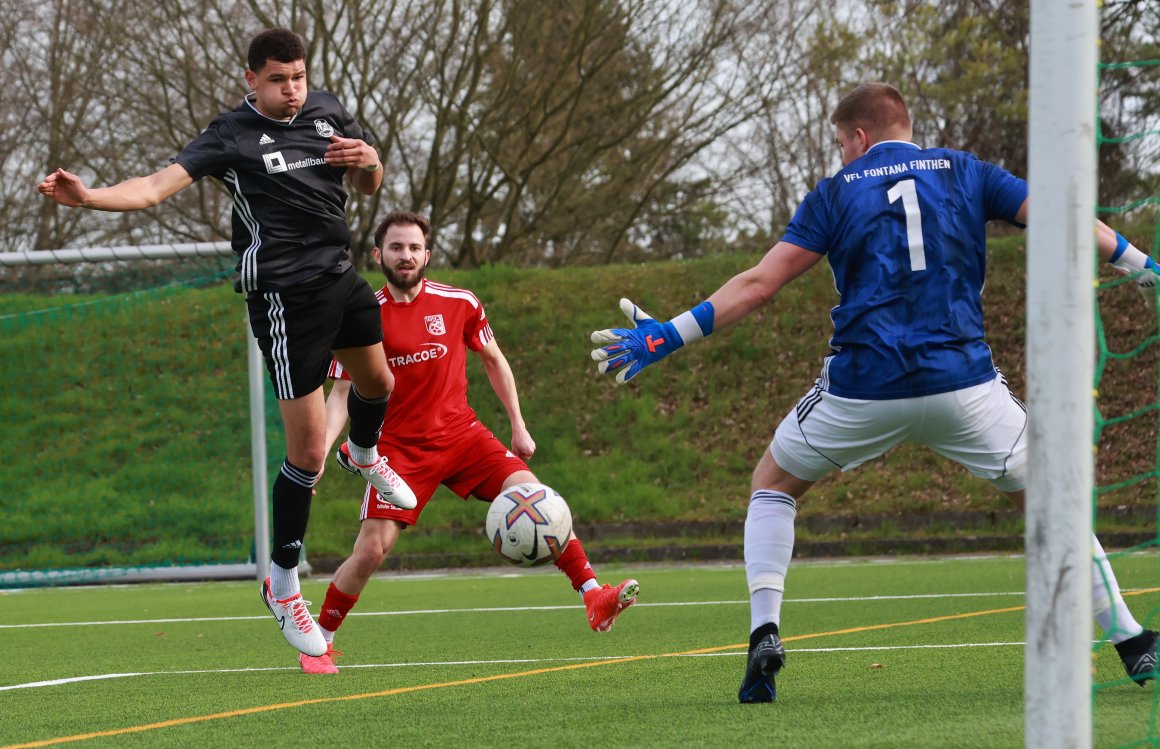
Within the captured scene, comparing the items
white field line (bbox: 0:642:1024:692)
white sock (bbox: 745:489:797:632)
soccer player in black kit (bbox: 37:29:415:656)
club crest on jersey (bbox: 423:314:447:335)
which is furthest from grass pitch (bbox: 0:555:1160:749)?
club crest on jersey (bbox: 423:314:447:335)

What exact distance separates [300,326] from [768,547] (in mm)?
2215

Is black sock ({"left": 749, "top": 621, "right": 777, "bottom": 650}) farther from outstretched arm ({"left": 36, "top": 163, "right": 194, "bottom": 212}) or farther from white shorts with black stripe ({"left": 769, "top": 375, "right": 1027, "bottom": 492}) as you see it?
outstretched arm ({"left": 36, "top": 163, "right": 194, "bottom": 212})

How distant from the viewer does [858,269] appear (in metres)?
4.42

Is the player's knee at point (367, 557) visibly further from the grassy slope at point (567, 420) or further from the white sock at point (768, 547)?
the grassy slope at point (567, 420)

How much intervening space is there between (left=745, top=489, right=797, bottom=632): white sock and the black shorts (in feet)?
6.73

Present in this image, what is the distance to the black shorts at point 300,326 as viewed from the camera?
18.6 ft

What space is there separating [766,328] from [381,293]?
1300 centimetres

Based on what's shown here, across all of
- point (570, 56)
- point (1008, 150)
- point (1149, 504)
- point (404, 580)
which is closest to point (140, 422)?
point (404, 580)

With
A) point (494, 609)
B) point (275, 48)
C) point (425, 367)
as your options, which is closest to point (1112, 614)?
point (425, 367)

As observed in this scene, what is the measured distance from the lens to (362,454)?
20.9 ft

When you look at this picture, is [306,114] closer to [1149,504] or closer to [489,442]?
[489,442]

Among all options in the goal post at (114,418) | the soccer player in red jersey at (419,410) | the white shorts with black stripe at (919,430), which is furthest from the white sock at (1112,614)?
the goal post at (114,418)

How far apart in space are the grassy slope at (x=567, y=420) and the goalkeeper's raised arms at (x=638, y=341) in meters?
11.1

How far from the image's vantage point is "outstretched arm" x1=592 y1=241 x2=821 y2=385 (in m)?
4.21
